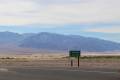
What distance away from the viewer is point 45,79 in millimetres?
30109

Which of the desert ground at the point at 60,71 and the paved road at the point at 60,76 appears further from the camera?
the desert ground at the point at 60,71

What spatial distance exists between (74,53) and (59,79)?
21561 mm

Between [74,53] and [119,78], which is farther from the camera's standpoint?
[74,53]

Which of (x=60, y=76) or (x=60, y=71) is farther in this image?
(x=60, y=71)

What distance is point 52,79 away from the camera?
30266 mm

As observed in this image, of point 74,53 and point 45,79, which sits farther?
point 74,53

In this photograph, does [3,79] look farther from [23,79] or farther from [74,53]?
[74,53]

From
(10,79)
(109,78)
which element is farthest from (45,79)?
(109,78)

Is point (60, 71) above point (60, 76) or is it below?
above

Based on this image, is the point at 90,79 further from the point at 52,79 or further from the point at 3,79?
the point at 3,79

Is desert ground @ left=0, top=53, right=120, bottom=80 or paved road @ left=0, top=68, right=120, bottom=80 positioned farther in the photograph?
desert ground @ left=0, top=53, right=120, bottom=80

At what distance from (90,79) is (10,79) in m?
5.31

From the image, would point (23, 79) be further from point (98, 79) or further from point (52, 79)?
point (98, 79)

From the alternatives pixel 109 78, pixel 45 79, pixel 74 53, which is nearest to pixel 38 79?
pixel 45 79
